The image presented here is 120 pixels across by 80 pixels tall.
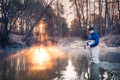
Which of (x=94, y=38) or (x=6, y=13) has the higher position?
(x=6, y=13)

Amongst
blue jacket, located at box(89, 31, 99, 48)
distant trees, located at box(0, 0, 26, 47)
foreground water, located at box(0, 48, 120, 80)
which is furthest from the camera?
distant trees, located at box(0, 0, 26, 47)

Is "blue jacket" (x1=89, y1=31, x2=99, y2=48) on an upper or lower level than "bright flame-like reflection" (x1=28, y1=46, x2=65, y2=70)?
upper

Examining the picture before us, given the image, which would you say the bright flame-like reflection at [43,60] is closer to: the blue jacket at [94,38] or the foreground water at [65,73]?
the foreground water at [65,73]


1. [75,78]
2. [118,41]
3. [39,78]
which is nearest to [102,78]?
[75,78]

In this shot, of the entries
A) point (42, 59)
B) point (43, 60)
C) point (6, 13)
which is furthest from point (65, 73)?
point (6, 13)

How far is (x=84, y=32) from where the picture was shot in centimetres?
5325

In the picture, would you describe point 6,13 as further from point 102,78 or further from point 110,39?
point 102,78

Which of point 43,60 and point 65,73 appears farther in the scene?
point 43,60

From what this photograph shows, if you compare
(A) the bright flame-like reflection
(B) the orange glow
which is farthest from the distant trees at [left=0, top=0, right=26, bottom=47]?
(A) the bright flame-like reflection

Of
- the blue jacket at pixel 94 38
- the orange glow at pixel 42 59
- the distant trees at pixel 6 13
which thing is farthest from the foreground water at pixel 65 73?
the distant trees at pixel 6 13

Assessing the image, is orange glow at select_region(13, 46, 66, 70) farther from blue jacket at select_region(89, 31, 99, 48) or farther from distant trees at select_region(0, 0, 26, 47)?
distant trees at select_region(0, 0, 26, 47)

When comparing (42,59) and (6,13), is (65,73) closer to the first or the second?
(42,59)

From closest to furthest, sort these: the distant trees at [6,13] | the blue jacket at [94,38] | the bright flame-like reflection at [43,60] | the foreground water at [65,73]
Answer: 1. the foreground water at [65,73]
2. the bright flame-like reflection at [43,60]
3. the blue jacket at [94,38]
4. the distant trees at [6,13]

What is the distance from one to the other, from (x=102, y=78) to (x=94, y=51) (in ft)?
19.0
